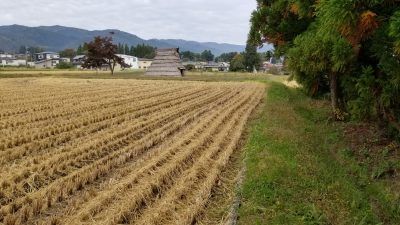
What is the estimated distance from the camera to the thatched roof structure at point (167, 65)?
70537 millimetres

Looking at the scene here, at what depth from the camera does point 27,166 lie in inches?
346

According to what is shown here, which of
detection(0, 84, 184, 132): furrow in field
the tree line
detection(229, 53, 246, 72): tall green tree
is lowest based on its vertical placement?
Result: detection(229, 53, 246, 72): tall green tree

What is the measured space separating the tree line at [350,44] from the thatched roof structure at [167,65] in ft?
159

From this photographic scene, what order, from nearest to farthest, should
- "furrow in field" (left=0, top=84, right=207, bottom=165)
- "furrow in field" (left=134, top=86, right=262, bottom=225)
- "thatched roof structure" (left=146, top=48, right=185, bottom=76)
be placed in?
"furrow in field" (left=134, top=86, right=262, bottom=225), "furrow in field" (left=0, top=84, right=207, bottom=165), "thatched roof structure" (left=146, top=48, right=185, bottom=76)

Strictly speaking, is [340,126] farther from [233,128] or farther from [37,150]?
[37,150]

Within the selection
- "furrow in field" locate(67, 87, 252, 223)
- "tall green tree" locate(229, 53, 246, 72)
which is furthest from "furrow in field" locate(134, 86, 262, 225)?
"tall green tree" locate(229, 53, 246, 72)

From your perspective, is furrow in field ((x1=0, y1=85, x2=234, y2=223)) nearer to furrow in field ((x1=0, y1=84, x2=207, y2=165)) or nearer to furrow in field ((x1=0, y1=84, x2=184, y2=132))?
furrow in field ((x1=0, y1=84, x2=207, y2=165))

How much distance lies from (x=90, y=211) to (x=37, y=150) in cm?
449

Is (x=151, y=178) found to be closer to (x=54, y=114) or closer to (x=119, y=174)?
(x=119, y=174)

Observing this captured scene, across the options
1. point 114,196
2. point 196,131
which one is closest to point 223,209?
point 114,196

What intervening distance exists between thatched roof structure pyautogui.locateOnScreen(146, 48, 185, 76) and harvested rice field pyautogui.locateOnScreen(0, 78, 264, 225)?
53.1m

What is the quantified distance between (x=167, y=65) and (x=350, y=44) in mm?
61713

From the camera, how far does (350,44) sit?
10.7 meters

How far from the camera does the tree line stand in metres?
7.61
